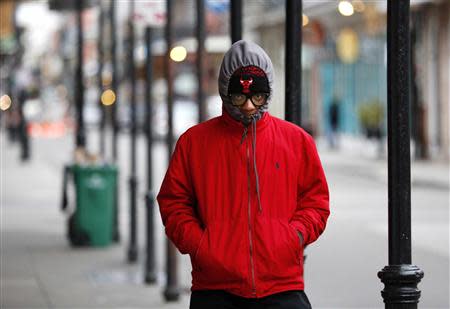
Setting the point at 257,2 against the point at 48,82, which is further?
the point at 48,82

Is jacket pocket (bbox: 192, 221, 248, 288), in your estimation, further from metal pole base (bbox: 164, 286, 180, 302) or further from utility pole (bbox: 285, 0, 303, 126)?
metal pole base (bbox: 164, 286, 180, 302)

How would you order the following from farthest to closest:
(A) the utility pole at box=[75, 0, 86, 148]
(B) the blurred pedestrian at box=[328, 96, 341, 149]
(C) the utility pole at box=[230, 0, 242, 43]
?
(B) the blurred pedestrian at box=[328, 96, 341, 149]
(A) the utility pole at box=[75, 0, 86, 148]
(C) the utility pole at box=[230, 0, 242, 43]

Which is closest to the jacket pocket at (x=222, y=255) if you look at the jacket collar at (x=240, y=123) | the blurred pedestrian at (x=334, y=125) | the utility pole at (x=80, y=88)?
the jacket collar at (x=240, y=123)

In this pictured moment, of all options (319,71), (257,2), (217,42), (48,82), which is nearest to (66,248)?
(217,42)

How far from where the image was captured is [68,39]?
83375 millimetres

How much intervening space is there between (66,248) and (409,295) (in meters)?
12.0

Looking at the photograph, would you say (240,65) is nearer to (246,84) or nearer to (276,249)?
(246,84)

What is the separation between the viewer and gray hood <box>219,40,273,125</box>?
18.4 ft

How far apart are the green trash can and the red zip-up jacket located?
1222 cm

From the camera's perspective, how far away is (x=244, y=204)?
18.0 ft

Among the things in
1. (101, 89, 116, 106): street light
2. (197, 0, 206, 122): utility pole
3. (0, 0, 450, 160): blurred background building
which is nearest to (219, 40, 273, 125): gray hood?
(197, 0, 206, 122): utility pole

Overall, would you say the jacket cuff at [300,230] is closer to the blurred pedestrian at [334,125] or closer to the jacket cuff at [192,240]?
the jacket cuff at [192,240]

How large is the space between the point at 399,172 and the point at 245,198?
3.20 ft

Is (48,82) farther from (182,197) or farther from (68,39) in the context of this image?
(182,197)
